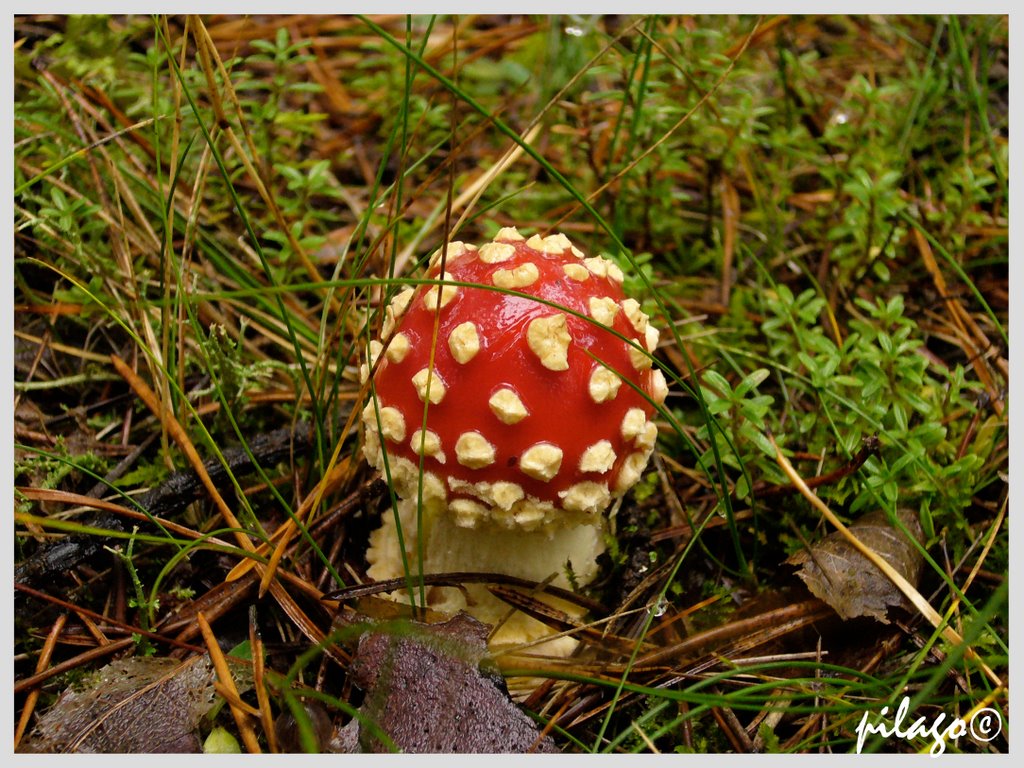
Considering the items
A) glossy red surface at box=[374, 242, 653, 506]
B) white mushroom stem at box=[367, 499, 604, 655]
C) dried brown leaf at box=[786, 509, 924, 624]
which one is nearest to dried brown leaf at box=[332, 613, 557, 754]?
white mushroom stem at box=[367, 499, 604, 655]

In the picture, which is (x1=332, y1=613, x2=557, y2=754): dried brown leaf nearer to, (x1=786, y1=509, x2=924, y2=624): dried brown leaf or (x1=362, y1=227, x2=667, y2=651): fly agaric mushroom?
(x1=362, y1=227, x2=667, y2=651): fly agaric mushroom

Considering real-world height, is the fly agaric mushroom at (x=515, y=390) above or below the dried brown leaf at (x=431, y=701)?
above

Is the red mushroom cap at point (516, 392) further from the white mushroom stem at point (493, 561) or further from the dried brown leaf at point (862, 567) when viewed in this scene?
the dried brown leaf at point (862, 567)

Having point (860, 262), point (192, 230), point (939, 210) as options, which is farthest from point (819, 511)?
point (192, 230)

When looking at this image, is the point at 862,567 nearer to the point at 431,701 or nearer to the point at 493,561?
the point at 493,561

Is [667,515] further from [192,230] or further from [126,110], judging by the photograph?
[126,110]

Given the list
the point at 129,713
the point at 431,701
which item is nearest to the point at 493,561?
the point at 431,701

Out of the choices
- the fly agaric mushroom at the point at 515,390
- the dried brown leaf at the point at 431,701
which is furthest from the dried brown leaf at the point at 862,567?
the dried brown leaf at the point at 431,701
